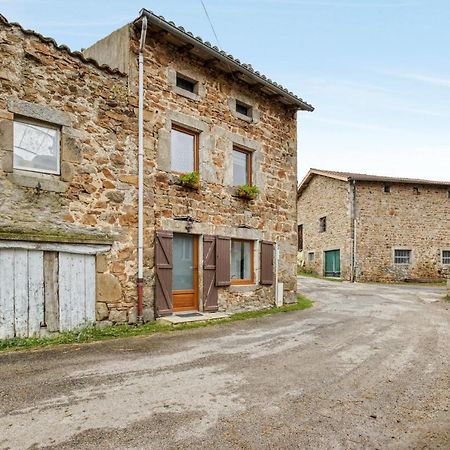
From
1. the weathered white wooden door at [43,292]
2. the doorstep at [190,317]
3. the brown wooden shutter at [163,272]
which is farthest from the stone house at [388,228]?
the weathered white wooden door at [43,292]

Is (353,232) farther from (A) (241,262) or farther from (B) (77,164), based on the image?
(B) (77,164)

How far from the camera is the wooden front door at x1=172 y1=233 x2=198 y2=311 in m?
8.38

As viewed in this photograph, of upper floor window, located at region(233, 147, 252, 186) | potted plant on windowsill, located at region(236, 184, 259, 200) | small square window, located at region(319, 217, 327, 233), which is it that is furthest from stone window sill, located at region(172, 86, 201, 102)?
small square window, located at region(319, 217, 327, 233)

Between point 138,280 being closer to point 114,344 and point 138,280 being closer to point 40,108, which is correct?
point 114,344

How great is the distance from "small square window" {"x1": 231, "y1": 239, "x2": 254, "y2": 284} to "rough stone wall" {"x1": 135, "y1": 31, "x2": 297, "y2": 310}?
0.26 meters

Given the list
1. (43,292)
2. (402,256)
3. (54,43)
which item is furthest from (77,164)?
(402,256)

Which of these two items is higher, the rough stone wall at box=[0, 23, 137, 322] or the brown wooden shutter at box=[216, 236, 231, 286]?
the rough stone wall at box=[0, 23, 137, 322]

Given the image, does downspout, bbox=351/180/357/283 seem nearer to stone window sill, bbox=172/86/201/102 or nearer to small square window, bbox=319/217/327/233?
small square window, bbox=319/217/327/233

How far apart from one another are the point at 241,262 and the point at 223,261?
3.55 ft

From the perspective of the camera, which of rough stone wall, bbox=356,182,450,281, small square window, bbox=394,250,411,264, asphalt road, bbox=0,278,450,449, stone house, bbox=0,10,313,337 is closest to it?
asphalt road, bbox=0,278,450,449

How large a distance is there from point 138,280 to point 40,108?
140 inches

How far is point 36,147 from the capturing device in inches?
249

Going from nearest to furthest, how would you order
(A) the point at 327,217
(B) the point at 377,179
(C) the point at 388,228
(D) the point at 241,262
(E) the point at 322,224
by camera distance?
(D) the point at 241,262
(B) the point at 377,179
(C) the point at 388,228
(A) the point at 327,217
(E) the point at 322,224

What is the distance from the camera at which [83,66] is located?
6840mm
